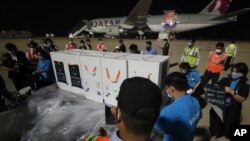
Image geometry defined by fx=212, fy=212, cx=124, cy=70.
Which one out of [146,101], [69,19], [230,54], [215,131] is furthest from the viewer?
[69,19]

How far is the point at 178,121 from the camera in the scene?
1960 millimetres

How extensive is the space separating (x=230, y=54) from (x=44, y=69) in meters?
9.48

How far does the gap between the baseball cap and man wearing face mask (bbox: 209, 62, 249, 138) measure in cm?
294

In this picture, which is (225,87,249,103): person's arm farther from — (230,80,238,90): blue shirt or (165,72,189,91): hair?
(165,72,189,91): hair

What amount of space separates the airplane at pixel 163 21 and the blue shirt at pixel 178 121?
2547 centimetres

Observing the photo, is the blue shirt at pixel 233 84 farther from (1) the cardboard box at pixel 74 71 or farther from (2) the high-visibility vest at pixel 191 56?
(2) the high-visibility vest at pixel 191 56

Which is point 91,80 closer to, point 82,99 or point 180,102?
point 82,99

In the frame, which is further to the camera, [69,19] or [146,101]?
[69,19]

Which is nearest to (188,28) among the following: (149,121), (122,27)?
(122,27)

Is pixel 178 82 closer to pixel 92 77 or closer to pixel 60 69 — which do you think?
pixel 92 77

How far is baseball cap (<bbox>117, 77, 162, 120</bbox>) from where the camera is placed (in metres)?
1.18

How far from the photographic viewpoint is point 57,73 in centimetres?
393

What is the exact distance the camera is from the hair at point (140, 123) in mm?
1204

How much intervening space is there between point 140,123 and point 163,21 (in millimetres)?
28423
